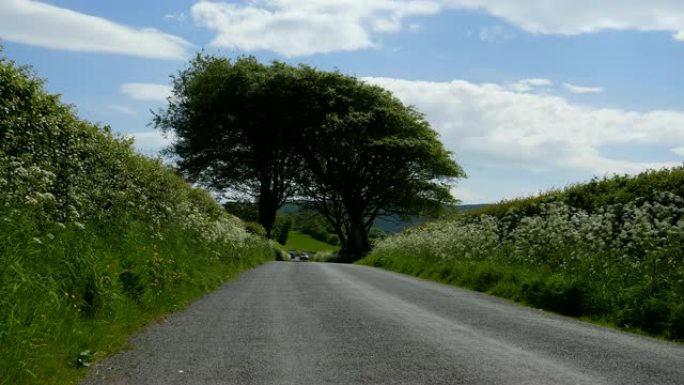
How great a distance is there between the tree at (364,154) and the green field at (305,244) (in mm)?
101882

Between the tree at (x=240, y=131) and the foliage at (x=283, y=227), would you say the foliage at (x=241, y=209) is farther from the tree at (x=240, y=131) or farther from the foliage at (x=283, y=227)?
the foliage at (x=283, y=227)

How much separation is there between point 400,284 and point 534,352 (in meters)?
10.4

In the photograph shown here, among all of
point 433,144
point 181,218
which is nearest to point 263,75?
point 433,144

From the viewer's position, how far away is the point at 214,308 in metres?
11.7

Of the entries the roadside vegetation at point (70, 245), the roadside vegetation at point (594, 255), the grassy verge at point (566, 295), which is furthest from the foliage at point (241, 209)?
the roadside vegetation at point (70, 245)

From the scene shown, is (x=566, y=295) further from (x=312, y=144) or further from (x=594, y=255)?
(x=312, y=144)

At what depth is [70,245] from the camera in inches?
339

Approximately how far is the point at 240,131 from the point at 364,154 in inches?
414

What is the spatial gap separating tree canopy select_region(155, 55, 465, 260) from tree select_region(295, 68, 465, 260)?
0.27 feet

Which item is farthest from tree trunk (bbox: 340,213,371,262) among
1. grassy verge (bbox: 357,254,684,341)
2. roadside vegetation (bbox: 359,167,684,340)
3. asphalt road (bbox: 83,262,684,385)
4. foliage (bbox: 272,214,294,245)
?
foliage (bbox: 272,214,294,245)

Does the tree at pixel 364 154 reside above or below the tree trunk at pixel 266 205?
above

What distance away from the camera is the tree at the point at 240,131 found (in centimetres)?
5091

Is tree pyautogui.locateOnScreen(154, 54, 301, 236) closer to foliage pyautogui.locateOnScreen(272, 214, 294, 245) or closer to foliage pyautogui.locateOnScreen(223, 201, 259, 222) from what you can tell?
foliage pyautogui.locateOnScreen(223, 201, 259, 222)

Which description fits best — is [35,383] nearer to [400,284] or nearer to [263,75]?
[400,284]
